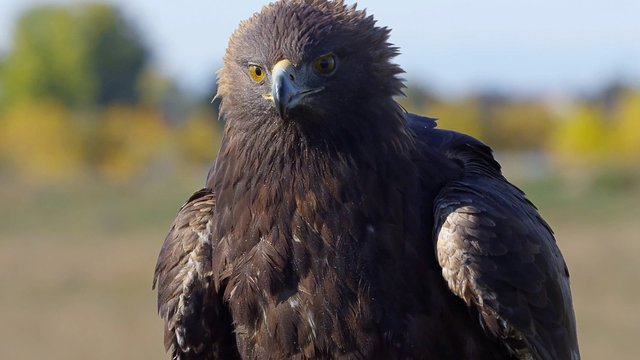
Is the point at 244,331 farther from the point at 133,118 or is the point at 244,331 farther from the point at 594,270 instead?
the point at 133,118

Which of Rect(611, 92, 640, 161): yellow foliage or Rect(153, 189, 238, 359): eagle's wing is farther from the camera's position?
Rect(611, 92, 640, 161): yellow foliage

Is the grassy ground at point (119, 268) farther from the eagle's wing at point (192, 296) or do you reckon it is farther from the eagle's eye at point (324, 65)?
the eagle's eye at point (324, 65)

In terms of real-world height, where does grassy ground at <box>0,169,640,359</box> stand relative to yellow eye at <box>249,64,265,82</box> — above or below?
below

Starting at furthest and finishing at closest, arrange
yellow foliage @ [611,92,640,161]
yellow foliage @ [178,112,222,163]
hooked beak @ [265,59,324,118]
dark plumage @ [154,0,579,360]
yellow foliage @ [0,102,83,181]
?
yellow foliage @ [178,112,222,163]
yellow foliage @ [611,92,640,161]
yellow foliage @ [0,102,83,181]
dark plumage @ [154,0,579,360]
hooked beak @ [265,59,324,118]

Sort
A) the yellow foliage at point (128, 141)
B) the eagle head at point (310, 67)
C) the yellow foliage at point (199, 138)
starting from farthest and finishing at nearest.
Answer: the yellow foliage at point (199, 138) < the yellow foliage at point (128, 141) < the eagle head at point (310, 67)

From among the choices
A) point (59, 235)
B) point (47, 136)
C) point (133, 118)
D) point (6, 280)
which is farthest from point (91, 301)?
point (133, 118)

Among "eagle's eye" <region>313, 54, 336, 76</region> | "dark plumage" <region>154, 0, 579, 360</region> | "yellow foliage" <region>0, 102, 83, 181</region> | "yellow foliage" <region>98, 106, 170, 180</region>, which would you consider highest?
"eagle's eye" <region>313, 54, 336, 76</region>

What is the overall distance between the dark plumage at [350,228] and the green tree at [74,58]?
364 ft

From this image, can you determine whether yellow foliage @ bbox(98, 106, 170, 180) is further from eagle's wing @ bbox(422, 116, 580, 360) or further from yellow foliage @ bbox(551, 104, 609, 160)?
eagle's wing @ bbox(422, 116, 580, 360)

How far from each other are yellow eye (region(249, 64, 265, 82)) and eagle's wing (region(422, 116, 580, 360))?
4.57 feet

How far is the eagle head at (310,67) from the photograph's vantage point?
6406 mm

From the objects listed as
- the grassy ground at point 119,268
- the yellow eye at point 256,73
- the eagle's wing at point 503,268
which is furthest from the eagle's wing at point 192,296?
the grassy ground at point 119,268

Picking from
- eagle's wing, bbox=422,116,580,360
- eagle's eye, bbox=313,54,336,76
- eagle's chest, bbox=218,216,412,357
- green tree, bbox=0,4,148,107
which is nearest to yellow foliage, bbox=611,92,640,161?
green tree, bbox=0,4,148,107

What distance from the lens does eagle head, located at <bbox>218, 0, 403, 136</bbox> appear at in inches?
252
